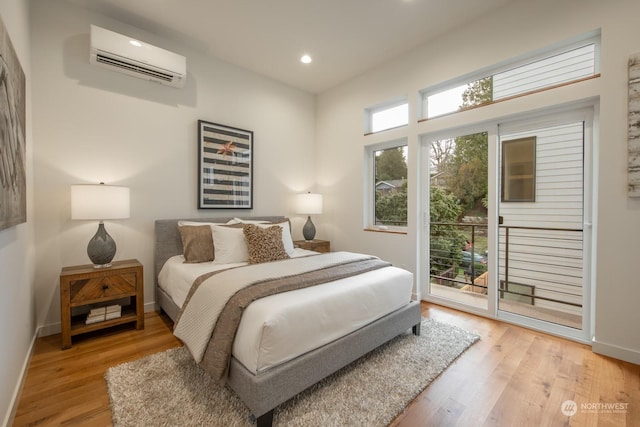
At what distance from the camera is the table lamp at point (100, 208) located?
225 cm

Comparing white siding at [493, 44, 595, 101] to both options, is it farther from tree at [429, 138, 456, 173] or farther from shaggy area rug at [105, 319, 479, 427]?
shaggy area rug at [105, 319, 479, 427]

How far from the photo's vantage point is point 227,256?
8.72ft

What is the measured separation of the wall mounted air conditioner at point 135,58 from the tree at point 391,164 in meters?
2.53

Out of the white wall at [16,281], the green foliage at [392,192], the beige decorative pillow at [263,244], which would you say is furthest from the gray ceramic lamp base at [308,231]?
the white wall at [16,281]

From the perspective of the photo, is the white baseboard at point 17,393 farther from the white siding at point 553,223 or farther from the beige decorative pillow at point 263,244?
the white siding at point 553,223

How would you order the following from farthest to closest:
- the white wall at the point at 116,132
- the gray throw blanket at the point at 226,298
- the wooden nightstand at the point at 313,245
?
1. the wooden nightstand at the point at 313,245
2. the white wall at the point at 116,132
3. the gray throw blanket at the point at 226,298

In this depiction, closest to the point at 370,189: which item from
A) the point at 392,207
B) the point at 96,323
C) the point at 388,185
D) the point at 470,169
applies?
the point at 388,185

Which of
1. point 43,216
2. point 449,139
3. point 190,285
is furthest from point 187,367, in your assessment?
point 449,139

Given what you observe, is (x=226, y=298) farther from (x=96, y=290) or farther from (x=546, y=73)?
(x=546, y=73)

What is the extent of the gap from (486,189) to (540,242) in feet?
2.20

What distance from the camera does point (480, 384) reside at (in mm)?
1798

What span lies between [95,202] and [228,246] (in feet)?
3.61

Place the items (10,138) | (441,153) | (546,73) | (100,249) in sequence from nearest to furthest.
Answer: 1. (10,138)
2. (100,249)
3. (546,73)
4. (441,153)

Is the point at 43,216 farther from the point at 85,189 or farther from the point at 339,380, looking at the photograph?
the point at 339,380
